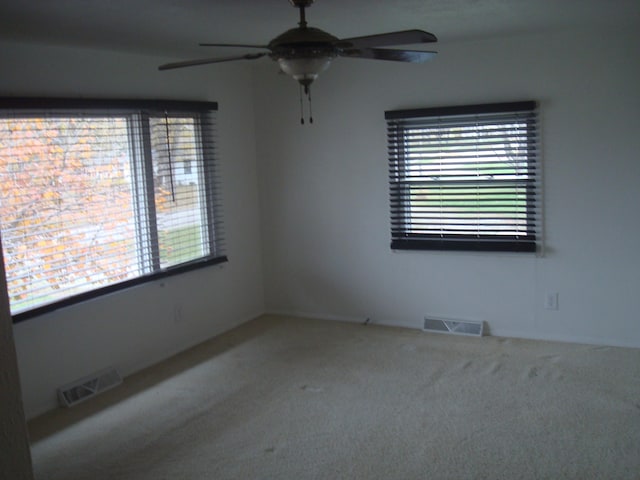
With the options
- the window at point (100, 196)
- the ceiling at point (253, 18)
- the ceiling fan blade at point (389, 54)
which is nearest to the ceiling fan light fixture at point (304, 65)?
the ceiling fan blade at point (389, 54)

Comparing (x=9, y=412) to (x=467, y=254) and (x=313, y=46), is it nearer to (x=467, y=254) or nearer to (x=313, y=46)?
(x=313, y=46)

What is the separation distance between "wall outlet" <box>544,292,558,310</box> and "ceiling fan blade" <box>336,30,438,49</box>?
273 cm

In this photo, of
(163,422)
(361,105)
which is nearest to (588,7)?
(361,105)

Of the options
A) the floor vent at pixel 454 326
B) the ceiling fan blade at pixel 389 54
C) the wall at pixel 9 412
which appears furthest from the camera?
the floor vent at pixel 454 326

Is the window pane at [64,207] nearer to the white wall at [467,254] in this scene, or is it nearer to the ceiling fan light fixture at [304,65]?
the white wall at [467,254]

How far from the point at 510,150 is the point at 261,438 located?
2.73 metres

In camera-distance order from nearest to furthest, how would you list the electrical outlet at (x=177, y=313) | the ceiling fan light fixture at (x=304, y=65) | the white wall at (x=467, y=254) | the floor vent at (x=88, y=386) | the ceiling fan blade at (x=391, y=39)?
the ceiling fan blade at (x=391, y=39) → the ceiling fan light fixture at (x=304, y=65) → the floor vent at (x=88, y=386) → the white wall at (x=467, y=254) → the electrical outlet at (x=177, y=313)

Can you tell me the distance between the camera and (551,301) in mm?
4688

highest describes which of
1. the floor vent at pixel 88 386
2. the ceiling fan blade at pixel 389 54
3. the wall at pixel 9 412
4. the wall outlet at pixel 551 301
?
the ceiling fan blade at pixel 389 54

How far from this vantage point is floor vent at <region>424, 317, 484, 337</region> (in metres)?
4.90

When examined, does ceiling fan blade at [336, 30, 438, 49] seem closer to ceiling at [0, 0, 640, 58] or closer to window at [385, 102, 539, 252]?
ceiling at [0, 0, 640, 58]

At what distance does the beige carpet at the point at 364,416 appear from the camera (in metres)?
3.05

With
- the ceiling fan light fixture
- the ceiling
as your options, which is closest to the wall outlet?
the ceiling

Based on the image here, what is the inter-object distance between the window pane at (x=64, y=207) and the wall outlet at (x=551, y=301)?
117 inches
